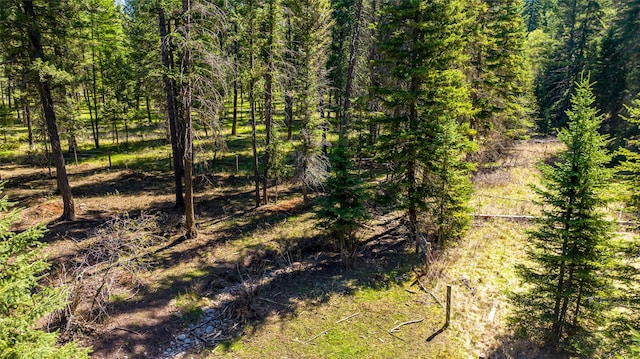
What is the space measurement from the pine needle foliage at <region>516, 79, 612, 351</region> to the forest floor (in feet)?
4.11

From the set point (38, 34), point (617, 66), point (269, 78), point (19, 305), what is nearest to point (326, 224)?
point (269, 78)

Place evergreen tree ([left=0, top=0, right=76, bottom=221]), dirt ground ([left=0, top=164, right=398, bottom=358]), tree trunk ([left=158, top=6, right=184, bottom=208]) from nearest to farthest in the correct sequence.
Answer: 1. dirt ground ([left=0, top=164, right=398, bottom=358])
2. evergreen tree ([left=0, top=0, right=76, bottom=221])
3. tree trunk ([left=158, top=6, right=184, bottom=208])

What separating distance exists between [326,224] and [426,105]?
22.5ft

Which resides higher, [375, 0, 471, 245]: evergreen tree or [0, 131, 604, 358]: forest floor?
[375, 0, 471, 245]: evergreen tree

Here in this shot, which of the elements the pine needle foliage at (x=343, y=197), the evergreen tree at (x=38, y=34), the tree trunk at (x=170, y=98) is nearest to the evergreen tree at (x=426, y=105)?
the pine needle foliage at (x=343, y=197)

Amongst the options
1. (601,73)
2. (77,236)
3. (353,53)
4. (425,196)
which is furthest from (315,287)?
(601,73)

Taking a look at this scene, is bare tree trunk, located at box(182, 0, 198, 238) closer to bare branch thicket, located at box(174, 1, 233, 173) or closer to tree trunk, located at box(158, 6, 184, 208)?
bare branch thicket, located at box(174, 1, 233, 173)

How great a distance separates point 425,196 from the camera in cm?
1515

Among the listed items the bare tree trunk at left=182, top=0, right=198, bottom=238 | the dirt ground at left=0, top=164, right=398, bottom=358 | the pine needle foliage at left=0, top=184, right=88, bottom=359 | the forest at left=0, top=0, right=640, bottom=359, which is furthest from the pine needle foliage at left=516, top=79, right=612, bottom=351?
the bare tree trunk at left=182, top=0, right=198, bottom=238

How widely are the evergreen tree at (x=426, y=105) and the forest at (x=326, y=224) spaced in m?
0.09

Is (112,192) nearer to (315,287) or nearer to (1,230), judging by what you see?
(315,287)

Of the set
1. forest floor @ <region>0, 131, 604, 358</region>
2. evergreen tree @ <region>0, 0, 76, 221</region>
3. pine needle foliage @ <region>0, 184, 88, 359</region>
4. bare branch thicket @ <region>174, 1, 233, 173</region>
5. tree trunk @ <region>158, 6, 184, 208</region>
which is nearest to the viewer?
pine needle foliage @ <region>0, 184, 88, 359</region>

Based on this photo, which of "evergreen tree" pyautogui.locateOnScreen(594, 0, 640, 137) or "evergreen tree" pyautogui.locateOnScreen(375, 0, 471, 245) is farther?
"evergreen tree" pyautogui.locateOnScreen(594, 0, 640, 137)

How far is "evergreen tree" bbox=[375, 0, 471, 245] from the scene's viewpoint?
14289 millimetres
